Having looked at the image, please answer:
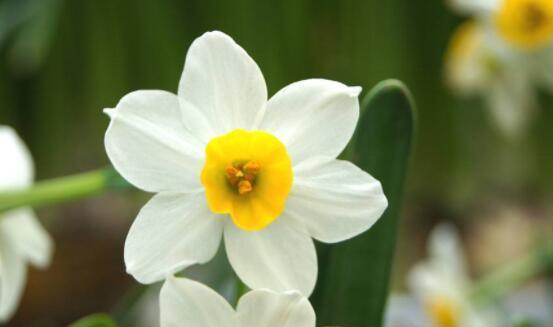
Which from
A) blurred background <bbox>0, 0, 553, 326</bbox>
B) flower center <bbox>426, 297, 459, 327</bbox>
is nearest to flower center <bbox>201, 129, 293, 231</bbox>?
flower center <bbox>426, 297, 459, 327</bbox>

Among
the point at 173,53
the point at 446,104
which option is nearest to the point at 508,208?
the point at 446,104

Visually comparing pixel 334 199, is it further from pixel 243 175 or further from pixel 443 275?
pixel 443 275

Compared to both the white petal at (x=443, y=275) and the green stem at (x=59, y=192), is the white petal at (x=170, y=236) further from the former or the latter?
the white petal at (x=443, y=275)

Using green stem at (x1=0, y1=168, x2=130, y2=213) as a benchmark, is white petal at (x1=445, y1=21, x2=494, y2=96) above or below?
below

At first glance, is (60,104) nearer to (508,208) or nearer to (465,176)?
(465,176)

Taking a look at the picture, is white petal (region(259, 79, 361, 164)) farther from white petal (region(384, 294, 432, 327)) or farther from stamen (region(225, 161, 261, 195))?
white petal (region(384, 294, 432, 327))

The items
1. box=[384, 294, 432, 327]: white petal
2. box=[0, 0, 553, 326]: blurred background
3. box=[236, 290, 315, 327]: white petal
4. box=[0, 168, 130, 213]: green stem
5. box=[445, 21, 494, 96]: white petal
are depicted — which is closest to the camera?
box=[236, 290, 315, 327]: white petal
